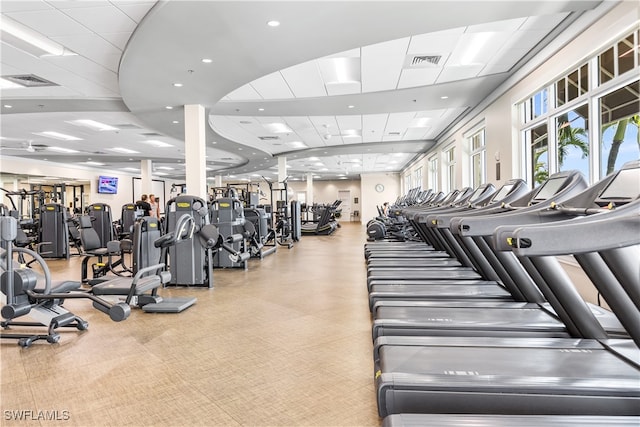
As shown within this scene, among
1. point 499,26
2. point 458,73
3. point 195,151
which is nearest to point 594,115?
point 499,26

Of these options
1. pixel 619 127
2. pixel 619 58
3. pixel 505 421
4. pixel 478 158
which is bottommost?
pixel 505 421

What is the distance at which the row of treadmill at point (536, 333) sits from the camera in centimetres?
148

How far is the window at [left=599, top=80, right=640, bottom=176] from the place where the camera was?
13.1 feet

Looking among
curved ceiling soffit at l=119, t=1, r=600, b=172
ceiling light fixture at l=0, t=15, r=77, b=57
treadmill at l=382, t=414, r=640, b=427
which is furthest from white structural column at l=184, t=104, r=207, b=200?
treadmill at l=382, t=414, r=640, b=427

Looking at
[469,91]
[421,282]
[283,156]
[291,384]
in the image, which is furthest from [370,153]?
[291,384]

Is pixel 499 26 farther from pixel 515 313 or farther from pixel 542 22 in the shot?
pixel 515 313

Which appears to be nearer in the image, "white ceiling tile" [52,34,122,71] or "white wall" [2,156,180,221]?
"white ceiling tile" [52,34,122,71]

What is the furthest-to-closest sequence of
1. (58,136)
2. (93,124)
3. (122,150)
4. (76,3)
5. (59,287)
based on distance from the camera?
(122,150), (58,136), (93,124), (76,3), (59,287)


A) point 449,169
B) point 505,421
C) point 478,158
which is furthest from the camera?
point 449,169

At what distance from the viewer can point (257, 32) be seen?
4.39 meters

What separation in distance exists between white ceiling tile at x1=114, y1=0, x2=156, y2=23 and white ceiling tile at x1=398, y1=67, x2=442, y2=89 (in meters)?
3.81

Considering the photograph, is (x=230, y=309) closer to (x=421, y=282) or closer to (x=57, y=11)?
(x=421, y=282)

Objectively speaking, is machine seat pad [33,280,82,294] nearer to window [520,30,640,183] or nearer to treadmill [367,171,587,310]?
treadmill [367,171,587,310]

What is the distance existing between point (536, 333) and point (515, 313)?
0.39 meters
